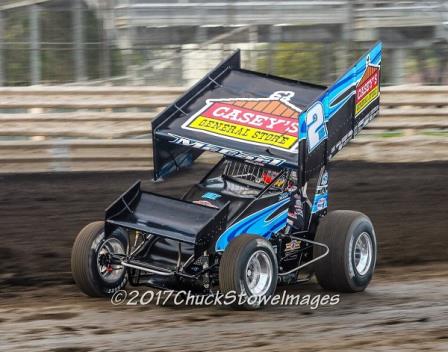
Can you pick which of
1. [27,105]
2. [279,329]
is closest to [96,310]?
[279,329]

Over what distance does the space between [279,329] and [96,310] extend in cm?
144

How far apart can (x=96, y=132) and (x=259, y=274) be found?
633 cm

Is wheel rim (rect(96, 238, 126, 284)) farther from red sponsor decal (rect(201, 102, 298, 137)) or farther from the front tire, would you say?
red sponsor decal (rect(201, 102, 298, 137))

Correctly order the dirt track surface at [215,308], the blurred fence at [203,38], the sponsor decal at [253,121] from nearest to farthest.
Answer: the dirt track surface at [215,308], the sponsor decal at [253,121], the blurred fence at [203,38]

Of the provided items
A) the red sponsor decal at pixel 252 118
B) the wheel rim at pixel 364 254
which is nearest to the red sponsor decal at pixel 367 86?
the red sponsor decal at pixel 252 118

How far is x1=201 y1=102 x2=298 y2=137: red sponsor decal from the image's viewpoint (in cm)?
769

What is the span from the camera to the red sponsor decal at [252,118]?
769cm

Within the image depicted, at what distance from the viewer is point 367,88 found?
8.41 metres

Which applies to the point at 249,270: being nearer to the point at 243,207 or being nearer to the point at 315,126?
the point at 243,207

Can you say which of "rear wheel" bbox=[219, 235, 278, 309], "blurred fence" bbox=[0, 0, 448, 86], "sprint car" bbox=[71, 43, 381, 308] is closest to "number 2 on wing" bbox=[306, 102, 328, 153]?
"sprint car" bbox=[71, 43, 381, 308]

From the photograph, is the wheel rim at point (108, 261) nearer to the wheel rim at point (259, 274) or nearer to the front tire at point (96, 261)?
the front tire at point (96, 261)

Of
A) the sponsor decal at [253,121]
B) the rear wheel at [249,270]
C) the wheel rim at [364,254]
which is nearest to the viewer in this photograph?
the rear wheel at [249,270]

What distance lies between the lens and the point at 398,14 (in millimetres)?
14203

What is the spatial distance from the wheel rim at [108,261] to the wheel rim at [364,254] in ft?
6.44
